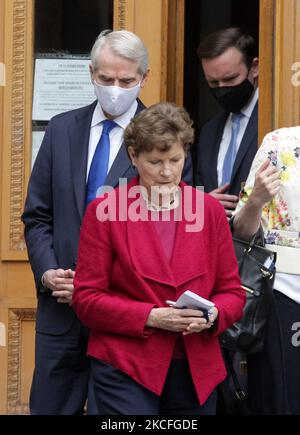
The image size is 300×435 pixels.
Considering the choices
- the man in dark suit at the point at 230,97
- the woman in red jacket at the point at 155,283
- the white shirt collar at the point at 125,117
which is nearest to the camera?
the woman in red jacket at the point at 155,283

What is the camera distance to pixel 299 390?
4512 millimetres

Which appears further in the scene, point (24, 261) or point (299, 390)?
point (24, 261)

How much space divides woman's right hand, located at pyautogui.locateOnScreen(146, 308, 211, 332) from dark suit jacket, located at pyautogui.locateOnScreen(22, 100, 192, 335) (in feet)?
2.62

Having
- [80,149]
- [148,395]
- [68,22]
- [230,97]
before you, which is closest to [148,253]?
[148,395]

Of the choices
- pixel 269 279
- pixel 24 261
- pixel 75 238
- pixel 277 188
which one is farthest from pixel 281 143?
pixel 24 261

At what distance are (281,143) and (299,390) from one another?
102 cm

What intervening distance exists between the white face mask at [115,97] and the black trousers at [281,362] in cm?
99

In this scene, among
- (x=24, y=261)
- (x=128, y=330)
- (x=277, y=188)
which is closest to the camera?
(x=128, y=330)

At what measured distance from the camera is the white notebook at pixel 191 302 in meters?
3.69

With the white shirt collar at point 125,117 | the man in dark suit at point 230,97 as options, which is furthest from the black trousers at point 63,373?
the man in dark suit at point 230,97

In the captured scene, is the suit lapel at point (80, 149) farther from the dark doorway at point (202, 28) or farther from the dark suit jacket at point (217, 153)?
the dark doorway at point (202, 28)

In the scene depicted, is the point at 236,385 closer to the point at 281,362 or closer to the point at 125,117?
the point at 281,362
